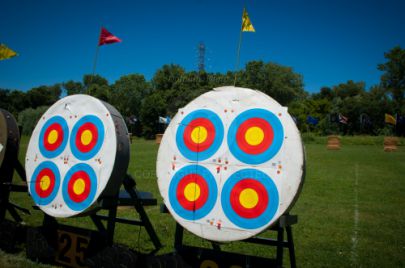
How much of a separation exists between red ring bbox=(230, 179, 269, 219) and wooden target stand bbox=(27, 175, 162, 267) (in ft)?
3.70

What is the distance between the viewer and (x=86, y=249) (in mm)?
3535

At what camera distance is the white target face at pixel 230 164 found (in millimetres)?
2709

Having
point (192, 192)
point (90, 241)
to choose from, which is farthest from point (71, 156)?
point (192, 192)

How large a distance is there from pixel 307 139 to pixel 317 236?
125 feet

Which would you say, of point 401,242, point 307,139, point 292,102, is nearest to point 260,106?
point 401,242

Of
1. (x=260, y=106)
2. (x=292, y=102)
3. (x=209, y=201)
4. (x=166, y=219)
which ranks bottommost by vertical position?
(x=166, y=219)

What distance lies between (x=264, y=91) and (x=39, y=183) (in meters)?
61.0

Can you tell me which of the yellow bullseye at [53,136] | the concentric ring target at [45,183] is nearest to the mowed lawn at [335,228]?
the concentric ring target at [45,183]

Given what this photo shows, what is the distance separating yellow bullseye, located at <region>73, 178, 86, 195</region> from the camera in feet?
11.6

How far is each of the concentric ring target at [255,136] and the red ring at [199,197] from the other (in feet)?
1.31

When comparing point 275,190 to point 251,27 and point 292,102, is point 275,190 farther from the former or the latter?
point 292,102

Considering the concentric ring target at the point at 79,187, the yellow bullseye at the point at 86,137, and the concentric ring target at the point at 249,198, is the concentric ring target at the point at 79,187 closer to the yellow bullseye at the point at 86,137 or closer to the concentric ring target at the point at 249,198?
the yellow bullseye at the point at 86,137

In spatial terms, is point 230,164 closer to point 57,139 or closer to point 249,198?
point 249,198

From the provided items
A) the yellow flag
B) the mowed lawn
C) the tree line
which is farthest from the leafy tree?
the yellow flag
